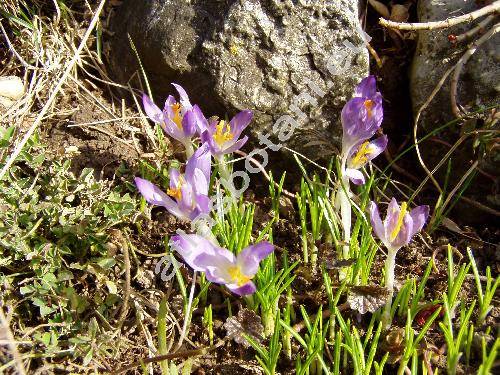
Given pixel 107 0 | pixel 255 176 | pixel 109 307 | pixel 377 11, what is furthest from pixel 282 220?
pixel 107 0

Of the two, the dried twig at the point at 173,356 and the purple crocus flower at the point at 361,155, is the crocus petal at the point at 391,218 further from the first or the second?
the dried twig at the point at 173,356

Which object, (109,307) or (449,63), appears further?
(449,63)

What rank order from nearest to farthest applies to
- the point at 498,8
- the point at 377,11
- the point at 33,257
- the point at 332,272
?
the point at 33,257
the point at 332,272
the point at 498,8
the point at 377,11

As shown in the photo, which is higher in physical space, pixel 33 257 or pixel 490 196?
pixel 490 196

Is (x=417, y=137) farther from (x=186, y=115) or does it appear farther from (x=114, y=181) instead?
(x=114, y=181)

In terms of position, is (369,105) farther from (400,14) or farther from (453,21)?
(400,14)

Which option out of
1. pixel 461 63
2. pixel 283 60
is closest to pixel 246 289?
pixel 283 60

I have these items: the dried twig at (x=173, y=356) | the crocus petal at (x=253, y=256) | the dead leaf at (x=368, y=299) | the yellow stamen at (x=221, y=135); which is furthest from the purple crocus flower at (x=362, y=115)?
the dried twig at (x=173, y=356)

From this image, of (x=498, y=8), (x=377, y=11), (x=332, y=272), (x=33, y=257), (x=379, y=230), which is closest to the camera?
(x=379, y=230)
